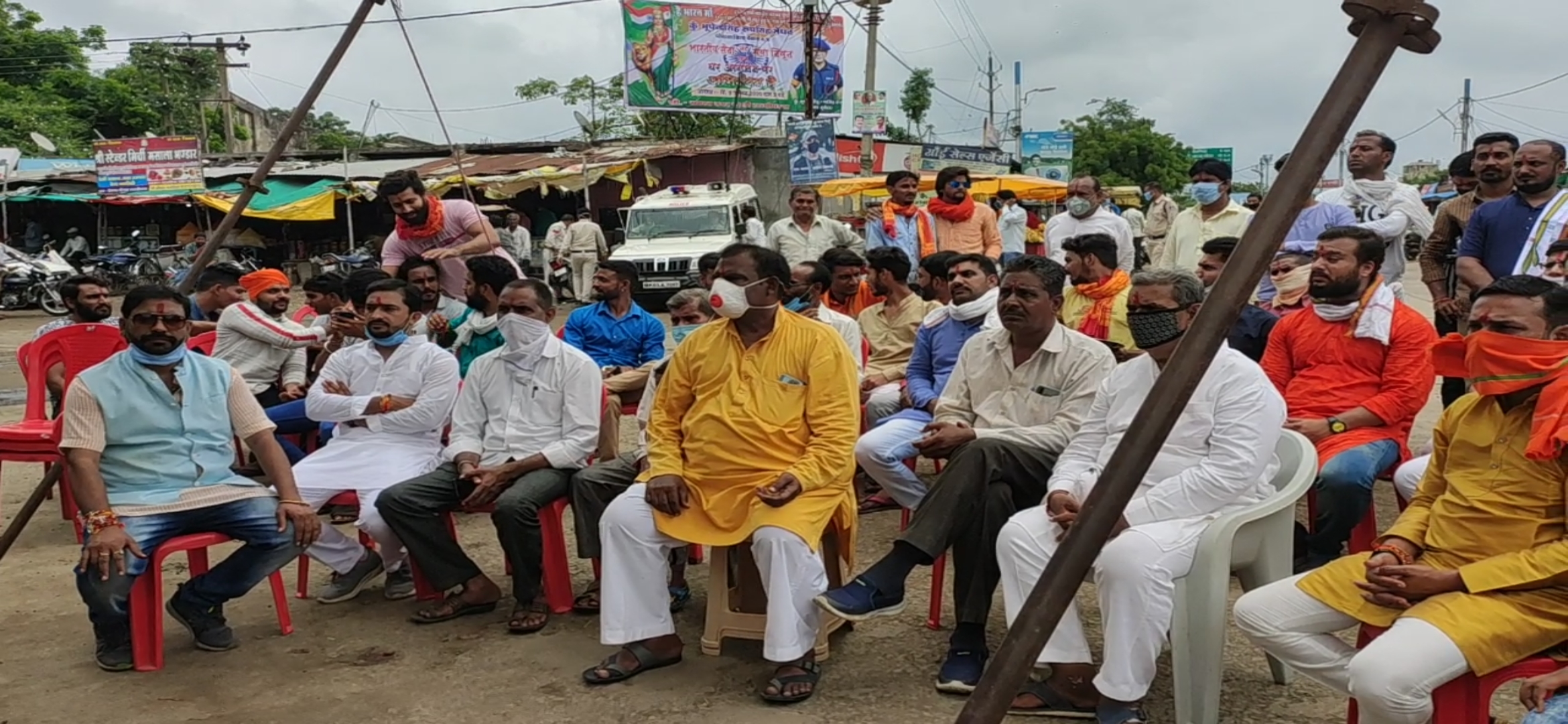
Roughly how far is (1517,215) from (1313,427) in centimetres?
188

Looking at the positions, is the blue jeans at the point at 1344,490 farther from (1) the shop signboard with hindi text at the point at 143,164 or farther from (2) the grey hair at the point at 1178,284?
(1) the shop signboard with hindi text at the point at 143,164

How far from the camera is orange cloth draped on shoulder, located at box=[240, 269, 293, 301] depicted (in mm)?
6781

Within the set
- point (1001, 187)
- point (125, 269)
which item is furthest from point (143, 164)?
point (1001, 187)

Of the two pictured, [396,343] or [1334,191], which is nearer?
[396,343]

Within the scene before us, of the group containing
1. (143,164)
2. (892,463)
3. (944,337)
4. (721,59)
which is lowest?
(892,463)

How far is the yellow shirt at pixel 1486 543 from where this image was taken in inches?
106

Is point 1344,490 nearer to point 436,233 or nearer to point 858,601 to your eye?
point 858,601

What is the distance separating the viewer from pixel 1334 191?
22.2ft

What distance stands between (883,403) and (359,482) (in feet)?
8.93

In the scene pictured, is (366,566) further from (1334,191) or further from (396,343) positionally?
(1334,191)

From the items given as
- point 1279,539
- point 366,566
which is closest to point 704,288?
point 366,566

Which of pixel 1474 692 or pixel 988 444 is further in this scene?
pixel 988 444

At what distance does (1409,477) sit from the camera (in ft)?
13.7

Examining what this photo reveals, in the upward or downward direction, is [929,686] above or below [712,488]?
below
